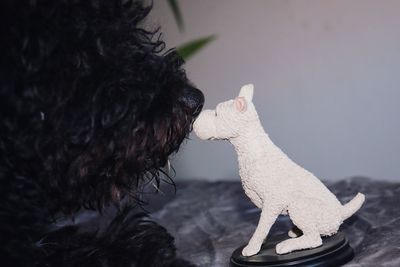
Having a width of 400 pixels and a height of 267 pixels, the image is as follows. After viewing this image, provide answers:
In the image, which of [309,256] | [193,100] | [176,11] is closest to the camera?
[309,256]

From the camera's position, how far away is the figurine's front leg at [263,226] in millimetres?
1048

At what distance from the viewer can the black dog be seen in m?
1.01

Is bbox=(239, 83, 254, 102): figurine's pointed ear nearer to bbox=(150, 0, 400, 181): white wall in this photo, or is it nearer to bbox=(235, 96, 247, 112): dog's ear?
A: bbox=(235, 96, 247, 112): dog's ear

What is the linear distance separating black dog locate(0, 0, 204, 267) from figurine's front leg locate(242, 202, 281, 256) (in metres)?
0.20

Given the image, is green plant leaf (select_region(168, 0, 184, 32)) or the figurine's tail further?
green plant leaf (select_region(168, 0, 184, 32))

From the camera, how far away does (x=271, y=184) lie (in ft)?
3.44

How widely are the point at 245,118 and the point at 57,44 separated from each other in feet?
1.16

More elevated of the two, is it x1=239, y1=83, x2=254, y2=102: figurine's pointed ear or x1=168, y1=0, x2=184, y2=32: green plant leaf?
x1=168, y1=0, x2=184, y2=32: green plant leaf

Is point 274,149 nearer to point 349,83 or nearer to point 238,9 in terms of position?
point 349,83

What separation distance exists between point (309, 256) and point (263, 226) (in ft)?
0.32

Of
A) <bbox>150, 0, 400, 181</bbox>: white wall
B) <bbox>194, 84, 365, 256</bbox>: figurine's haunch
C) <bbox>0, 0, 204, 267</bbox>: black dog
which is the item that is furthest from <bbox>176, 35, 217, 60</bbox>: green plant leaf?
<bbox>194, 84, 365, 256</bbox>: figurine's haunch

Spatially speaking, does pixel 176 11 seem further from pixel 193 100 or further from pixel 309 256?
pixel 309 256

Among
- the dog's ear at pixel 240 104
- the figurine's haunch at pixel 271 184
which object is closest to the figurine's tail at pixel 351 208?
the figurine's haunch at pixel 271 184

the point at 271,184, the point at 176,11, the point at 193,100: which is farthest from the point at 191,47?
the point at 271,184
